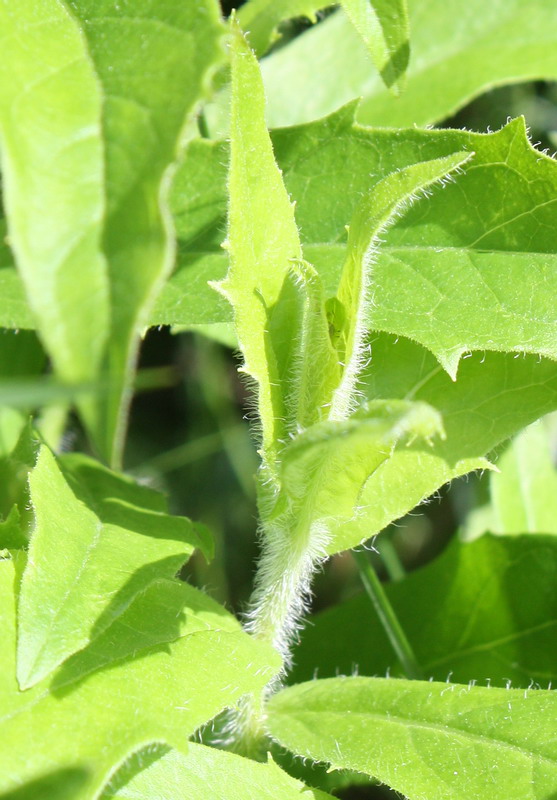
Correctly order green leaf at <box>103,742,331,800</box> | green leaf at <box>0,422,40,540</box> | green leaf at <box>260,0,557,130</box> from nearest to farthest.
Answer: green leaf at <box>103,742,331,800</box> → green leaf at <box>0,422,40,540</box> → green leaf at <box>260,0,557,130</box>

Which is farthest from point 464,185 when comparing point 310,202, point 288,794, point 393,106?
point 288,794

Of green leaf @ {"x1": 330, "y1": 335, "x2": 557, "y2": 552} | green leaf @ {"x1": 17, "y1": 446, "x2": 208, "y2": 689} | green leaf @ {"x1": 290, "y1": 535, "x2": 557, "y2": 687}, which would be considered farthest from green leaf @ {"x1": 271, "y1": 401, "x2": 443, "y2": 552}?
green leaf @ {"x1": 290, "y1": 535, "x2": 557, "y2": 687}

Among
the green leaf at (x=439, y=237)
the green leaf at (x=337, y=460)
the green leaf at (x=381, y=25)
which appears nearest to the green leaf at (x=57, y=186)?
the green leaf at (x=337, y=460)

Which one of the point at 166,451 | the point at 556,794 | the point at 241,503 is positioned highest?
the point at 556,794

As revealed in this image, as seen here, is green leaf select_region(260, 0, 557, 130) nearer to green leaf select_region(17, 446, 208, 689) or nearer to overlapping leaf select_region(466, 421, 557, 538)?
overlapping leaf select_region(466, 421, 557, 538)

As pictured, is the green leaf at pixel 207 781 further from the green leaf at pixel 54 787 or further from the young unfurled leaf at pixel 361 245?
the young unfurled leaf at pixel 361 245

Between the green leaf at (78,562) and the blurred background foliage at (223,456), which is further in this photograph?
the blurred background foliage at (223,456)

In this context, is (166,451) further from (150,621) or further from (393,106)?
(150,621)
